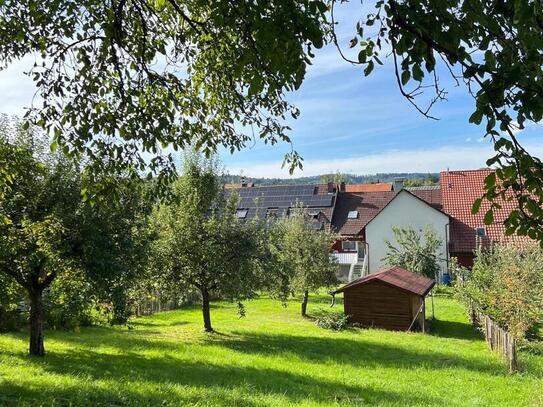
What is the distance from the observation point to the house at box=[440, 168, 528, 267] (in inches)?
1433

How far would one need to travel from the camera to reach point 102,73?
5.88 m

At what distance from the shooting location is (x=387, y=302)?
74.2 feet

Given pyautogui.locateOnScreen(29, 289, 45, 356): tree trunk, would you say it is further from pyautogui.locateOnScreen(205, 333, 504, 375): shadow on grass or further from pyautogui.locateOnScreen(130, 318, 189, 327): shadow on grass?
pyautogui.locateOnScreen(130, 318, 189, 327): shadow on grass

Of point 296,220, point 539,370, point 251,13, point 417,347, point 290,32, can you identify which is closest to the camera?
point 290,32

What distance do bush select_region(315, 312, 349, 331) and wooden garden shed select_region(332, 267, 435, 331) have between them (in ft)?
2.12

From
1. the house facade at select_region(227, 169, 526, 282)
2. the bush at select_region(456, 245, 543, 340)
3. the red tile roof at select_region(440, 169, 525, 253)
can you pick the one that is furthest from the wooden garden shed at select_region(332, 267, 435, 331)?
the red tile roof at select_region(440, 169, 525, 253)

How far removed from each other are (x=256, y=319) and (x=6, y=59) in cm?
1967

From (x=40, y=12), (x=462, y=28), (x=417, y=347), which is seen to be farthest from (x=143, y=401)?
(x=417, y=347)

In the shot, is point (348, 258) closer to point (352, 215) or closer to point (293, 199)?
point (352, 215)

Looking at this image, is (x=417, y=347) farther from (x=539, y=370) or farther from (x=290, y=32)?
(x=290, y=32)

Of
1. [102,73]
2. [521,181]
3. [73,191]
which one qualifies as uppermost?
[102,73]

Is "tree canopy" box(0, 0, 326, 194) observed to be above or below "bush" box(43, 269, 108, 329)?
above

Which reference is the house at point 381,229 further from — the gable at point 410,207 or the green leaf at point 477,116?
the green leaf at point 477,116

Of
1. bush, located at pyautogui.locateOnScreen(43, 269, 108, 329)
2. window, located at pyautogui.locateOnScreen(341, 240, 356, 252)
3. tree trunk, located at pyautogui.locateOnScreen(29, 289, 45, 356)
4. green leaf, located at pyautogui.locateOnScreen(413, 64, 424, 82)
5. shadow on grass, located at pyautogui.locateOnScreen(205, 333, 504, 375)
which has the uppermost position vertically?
green leaf, located at pyautogui.locateOnScreen(413, 64, 424, 82)
